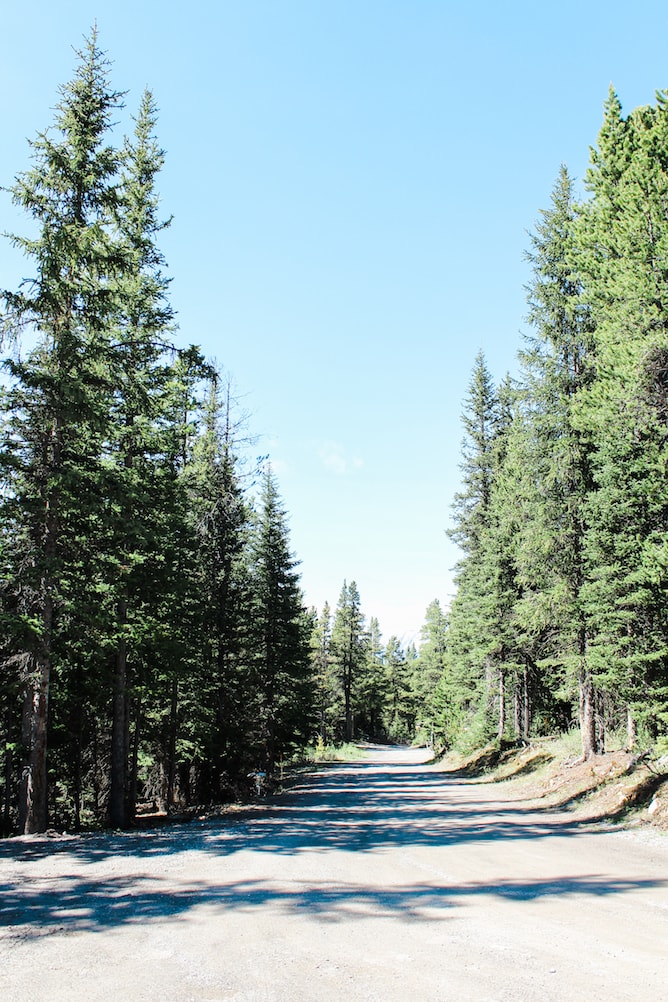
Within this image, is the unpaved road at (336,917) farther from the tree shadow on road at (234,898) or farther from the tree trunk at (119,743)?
the tree trunk at (119,743)

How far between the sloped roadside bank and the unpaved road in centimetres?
122

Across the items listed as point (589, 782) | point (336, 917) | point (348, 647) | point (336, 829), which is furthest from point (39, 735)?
point (348, 647)

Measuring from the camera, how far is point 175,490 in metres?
17.5

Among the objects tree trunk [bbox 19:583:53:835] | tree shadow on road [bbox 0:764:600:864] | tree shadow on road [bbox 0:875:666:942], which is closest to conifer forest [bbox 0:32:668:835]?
tree trunk [bbox 19:583:53:835]

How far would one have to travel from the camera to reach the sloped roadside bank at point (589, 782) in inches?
514

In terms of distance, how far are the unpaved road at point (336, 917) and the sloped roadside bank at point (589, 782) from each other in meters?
1.22

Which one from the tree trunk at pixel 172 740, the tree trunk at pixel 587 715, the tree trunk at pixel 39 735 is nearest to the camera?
the tree trunk at pixel 39 735

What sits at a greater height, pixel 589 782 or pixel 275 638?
pixel 275 638

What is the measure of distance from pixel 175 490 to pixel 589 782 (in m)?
14.3

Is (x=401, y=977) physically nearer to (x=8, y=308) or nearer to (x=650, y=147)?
(x=8, y=308)

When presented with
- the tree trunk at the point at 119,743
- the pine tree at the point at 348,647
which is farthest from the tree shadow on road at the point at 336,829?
the pine tree at the point at 348,647

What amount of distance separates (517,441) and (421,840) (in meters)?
13.8

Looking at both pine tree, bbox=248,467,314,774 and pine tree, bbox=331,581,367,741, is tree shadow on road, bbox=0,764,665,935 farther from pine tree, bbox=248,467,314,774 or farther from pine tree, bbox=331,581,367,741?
pine tree, bbox=331,581,367,741

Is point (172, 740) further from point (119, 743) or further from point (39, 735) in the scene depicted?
point (39, 735)
